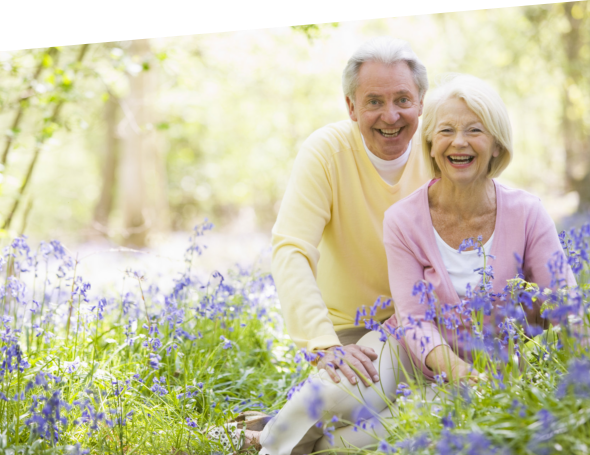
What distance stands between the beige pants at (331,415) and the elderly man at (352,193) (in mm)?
218

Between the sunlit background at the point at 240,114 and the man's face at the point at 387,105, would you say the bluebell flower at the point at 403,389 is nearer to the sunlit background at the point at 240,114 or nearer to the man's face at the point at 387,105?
the man's face at the point at 387,105

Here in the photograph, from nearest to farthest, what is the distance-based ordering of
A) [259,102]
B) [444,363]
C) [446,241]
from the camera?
1. [444,363]
2. [446,241]
3. [259,102]

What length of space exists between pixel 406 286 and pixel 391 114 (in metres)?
0.62

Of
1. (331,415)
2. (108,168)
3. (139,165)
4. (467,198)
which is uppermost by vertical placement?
(108,168)

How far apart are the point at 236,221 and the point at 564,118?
7.11m

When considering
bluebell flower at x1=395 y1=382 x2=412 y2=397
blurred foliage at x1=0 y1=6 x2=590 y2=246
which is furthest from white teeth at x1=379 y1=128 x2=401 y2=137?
blurred foliage at x1=0 y1=6 x2=590 y2=246

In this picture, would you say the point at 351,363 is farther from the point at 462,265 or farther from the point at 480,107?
the point at 480,107

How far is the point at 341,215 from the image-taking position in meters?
2.15

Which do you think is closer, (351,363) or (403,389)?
(403,389)

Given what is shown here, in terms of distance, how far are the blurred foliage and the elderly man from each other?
100 centimetres

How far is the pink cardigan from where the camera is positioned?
1766 millimetres

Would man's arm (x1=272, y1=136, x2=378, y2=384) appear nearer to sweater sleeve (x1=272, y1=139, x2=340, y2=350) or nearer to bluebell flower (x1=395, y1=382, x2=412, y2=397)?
sweater sleeve (x1=272, y1=139, x2=340, y2=350)

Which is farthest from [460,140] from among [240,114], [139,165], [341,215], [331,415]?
[240,114]

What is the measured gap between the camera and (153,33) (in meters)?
2.91
